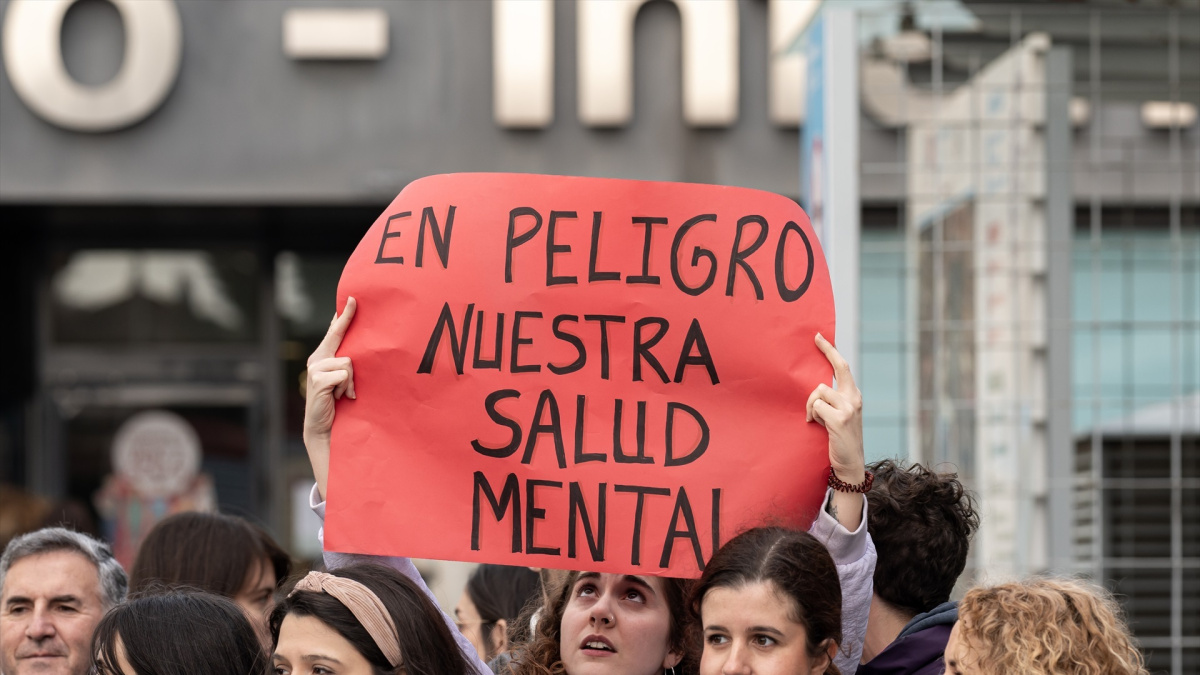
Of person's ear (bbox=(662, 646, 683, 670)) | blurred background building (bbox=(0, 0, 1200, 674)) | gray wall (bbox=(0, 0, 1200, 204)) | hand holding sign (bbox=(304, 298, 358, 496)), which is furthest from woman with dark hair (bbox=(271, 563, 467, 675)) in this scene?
gray wall (bbox=(0, 0, 1200, 204))

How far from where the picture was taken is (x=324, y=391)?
2.76m

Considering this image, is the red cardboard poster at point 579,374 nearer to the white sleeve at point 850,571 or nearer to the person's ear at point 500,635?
the white sleeve at point 850,571

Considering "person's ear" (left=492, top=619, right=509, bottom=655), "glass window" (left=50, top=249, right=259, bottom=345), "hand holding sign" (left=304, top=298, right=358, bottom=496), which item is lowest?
"person's ear" (left=492, top=619, right=509, bottom=655)

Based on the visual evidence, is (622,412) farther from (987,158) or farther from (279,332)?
(279,332)

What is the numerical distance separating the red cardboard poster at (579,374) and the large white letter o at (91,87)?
214 inches

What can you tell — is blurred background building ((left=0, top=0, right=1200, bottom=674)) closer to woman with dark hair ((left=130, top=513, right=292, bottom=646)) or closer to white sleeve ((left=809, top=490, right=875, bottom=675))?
white sleeve ((left=809, top=490, right=875, bottom=675))

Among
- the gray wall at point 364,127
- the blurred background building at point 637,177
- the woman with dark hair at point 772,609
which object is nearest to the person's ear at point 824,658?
the woman with dark hair at point 772,609

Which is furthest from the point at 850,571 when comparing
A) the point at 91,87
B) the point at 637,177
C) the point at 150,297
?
the point at 150,297

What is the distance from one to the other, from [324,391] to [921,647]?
1234 mm

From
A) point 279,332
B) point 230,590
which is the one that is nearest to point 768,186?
point 279,332

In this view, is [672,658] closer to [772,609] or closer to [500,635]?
[772,609]

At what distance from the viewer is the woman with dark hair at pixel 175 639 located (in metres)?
2.67

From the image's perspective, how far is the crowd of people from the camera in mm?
2355

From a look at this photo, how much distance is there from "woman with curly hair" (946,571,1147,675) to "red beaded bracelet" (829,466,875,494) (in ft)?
1.02
